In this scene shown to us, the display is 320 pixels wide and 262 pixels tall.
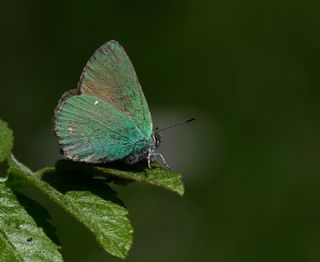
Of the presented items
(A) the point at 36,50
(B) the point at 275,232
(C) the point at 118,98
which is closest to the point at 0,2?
(A) the point at 36,50

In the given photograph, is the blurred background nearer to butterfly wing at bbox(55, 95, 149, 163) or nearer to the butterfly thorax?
the butterfly thorax

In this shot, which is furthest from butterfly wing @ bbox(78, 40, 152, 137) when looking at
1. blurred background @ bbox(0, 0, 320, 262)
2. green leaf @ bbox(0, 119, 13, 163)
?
blurred background @ bbox(0, 0, 320, 262)

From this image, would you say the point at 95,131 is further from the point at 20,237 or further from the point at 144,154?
the point at 20,237

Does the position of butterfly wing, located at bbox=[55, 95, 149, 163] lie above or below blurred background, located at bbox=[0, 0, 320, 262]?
above

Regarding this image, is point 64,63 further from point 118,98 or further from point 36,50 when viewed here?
point 118,98

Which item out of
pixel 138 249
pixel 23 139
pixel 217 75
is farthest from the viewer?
pixel 217 75

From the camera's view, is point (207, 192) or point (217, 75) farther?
point (217, 75)
